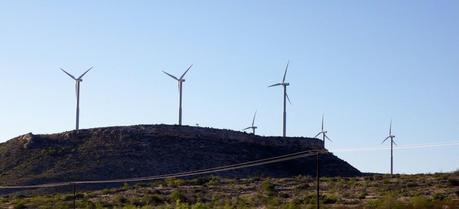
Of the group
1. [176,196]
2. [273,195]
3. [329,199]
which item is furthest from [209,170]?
[329,199]

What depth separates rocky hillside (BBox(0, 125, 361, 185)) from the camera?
102438mm

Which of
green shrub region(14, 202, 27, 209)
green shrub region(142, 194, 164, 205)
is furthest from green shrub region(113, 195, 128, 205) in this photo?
green shrub region(14, 202, 27, 209)

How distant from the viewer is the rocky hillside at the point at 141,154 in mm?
102438

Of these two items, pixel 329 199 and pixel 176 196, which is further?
pixel 176 196

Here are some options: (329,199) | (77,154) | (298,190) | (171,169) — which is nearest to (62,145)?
(77,154)

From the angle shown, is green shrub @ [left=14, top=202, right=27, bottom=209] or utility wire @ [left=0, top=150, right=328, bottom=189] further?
utility wire @ [left=0, top=150, right=328, bottom=189]

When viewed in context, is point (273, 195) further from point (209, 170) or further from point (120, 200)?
point (209, 170)

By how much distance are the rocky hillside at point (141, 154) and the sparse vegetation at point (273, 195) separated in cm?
1745

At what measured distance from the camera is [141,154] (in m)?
107

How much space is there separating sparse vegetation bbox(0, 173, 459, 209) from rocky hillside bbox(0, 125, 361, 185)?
17.4 metres

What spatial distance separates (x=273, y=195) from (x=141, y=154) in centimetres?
4179

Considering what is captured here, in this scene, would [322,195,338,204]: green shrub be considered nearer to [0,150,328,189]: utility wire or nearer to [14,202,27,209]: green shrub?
[14,202,27,209]: green shrub

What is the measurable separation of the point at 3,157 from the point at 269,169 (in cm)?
3325

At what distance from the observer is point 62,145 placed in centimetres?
11406
